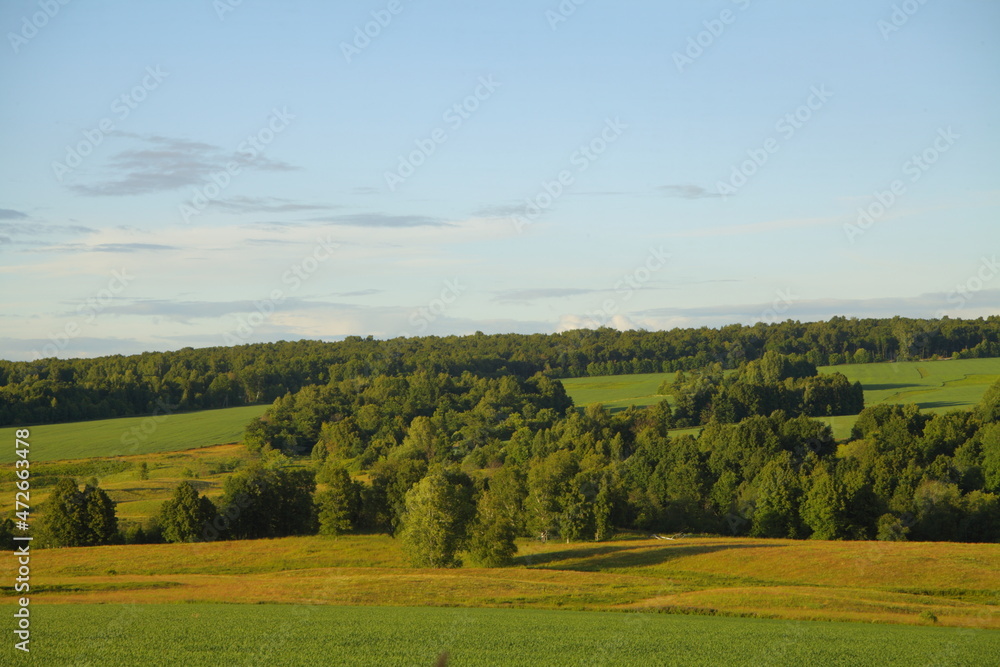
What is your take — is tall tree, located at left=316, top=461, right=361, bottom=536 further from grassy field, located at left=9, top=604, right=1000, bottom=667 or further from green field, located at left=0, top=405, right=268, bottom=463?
green field, located at left=0, top=405, right=268, bottom=463

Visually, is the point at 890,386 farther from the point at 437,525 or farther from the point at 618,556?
the point at 437,525

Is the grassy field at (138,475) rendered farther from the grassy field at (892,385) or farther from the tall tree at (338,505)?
the grassy field at (892,385)

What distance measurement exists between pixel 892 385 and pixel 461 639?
12161 cm

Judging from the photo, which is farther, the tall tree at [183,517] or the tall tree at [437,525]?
the tall tree at [183,517]

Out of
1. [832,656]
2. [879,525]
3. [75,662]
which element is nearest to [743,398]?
[879,525]

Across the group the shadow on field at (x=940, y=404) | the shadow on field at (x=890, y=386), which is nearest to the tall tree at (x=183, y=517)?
the shadow on field at (x=940, y=404)

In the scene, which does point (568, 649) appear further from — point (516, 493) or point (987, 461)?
point (987, 461)

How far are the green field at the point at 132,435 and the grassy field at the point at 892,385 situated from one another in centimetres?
5964

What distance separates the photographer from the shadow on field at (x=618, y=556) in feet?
186

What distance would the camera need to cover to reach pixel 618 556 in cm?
5919

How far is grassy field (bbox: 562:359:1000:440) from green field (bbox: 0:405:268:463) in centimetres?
5964

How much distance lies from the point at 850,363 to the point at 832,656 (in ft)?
490

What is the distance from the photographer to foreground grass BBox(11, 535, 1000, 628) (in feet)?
135

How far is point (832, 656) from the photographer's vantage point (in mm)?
28859
